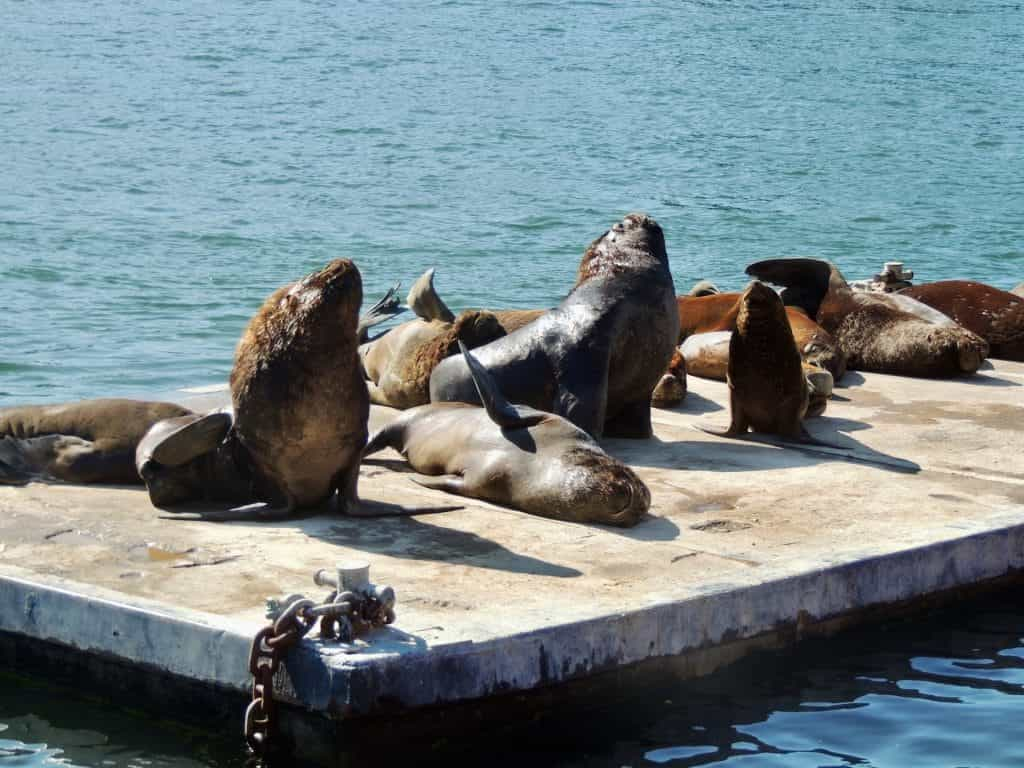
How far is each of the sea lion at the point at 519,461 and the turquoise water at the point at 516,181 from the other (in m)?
1.00

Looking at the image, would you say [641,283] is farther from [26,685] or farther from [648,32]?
[648,32]

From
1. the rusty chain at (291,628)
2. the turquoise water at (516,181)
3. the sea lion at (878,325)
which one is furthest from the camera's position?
the sea lion at (878,325)

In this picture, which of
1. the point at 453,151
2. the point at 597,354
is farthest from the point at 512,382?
the point at 453,151

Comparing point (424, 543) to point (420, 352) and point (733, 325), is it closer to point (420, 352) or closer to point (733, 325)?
point (420, 352)

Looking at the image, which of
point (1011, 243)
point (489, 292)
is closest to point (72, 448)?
point (489, 292)

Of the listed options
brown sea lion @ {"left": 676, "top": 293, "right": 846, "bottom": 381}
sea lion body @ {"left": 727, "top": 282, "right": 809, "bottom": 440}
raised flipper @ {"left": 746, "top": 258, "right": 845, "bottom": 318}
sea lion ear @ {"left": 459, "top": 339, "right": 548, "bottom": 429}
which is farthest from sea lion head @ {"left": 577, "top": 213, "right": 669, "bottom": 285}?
raised flipper @ {"left": 746, "top": 258, "right": 845, "bottom": 318}

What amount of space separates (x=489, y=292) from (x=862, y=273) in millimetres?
5750

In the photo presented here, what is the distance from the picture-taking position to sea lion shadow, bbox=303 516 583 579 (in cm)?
589

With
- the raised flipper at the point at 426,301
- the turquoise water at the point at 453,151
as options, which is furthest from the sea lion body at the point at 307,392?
the turquoise water at the point at 453,151

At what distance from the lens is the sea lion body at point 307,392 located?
21.3ft

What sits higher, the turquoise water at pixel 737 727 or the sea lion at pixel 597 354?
the sea lion at pixel 597 354

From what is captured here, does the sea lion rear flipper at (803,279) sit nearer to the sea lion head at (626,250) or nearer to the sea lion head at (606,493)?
the sea lion head at (626,250)

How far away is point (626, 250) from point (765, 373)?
923 millimetres

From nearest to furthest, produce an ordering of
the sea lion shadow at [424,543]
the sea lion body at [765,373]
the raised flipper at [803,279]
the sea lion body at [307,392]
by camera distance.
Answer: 1. the sea lion shadow at [424,543]
2. the sea lion body at [307,392]
3. the sea lion body at [765,373]
4. the raised flipper at [803,279]
